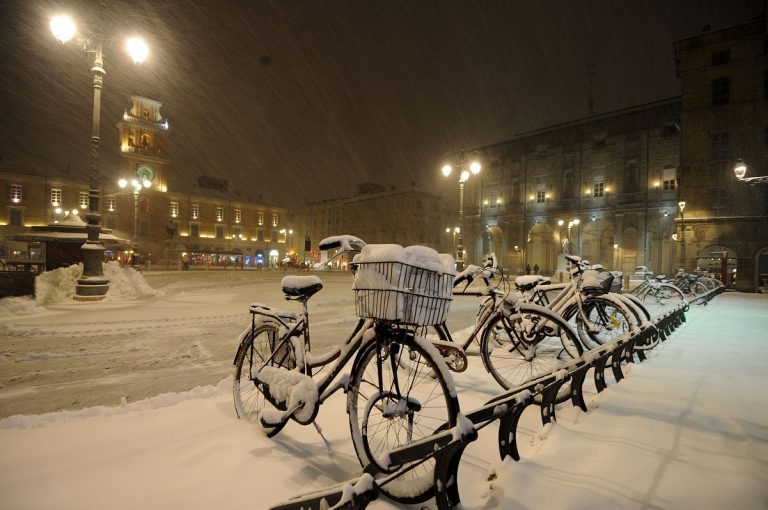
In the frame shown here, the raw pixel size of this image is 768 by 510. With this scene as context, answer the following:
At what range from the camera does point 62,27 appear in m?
10.1

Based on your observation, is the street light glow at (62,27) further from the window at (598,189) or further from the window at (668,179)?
the window at (668,179)

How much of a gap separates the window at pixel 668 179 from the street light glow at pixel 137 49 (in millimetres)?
45660

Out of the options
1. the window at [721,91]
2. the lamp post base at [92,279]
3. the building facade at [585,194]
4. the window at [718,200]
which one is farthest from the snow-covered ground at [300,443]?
the window at [721,91]

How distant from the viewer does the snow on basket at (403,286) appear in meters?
2.35

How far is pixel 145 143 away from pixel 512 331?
62875 mm

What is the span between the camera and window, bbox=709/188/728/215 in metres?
29.0

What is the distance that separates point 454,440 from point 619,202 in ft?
158

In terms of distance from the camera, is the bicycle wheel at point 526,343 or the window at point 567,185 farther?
the window at point 567,185

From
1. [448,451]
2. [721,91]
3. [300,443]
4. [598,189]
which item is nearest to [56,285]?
[300,443]

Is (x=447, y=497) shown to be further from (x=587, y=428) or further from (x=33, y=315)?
(x=33, y=315)

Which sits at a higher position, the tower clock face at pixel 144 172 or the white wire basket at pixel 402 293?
the tower clock face at pixel 144 172

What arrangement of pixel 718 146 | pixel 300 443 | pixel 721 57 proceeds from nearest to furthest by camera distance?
pixel 300 443
pixel 718 146
pixel 721 57

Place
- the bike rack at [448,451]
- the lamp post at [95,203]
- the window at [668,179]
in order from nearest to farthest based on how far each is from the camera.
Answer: the bike rack at [448,451], the lamp post at [95,203], the window at [668,179]

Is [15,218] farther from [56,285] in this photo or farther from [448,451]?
[448,451]
